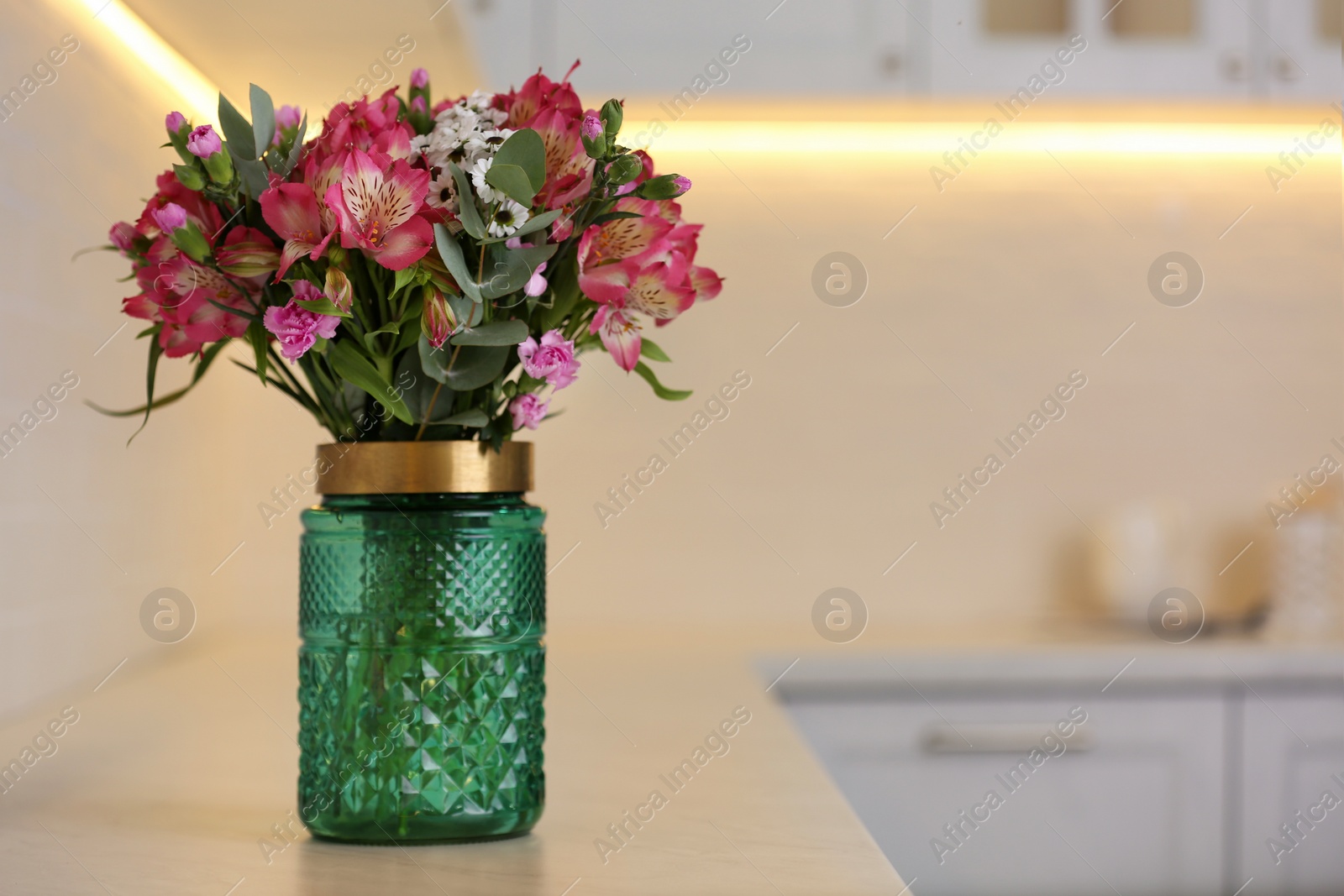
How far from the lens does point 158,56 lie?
60.7 inches

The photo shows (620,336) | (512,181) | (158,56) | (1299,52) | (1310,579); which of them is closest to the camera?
(512,181)

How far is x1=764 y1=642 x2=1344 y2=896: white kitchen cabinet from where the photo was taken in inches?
63.9

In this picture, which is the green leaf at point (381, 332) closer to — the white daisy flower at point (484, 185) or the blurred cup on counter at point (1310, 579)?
the white daisy flower at point (484, 185)

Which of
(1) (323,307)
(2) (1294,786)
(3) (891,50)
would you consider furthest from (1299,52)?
(1) (323,307)

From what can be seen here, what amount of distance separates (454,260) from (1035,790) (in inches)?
53.3

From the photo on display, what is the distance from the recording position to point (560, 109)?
67 cm

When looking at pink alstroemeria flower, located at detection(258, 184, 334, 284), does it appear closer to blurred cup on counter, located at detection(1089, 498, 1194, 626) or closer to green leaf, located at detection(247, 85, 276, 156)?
green leaf, located at detection(247, 85, 276, 156)

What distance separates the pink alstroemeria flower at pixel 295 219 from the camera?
619 millimetres

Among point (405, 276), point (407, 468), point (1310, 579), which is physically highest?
point (405, 276)

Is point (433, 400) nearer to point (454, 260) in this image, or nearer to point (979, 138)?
point (454, 260)

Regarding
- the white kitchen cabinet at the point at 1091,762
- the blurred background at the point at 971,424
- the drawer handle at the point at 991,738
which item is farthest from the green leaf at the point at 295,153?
the drawer handle at the point at 991,738

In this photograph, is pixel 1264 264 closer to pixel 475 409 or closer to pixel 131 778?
pixel 475 409

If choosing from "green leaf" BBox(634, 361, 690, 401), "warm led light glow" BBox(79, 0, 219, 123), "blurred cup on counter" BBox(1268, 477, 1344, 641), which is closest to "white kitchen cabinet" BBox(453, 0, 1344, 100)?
"warm led light glow" BBox(79, 0, 219, 123)

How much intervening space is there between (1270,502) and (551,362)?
1.83 metres
